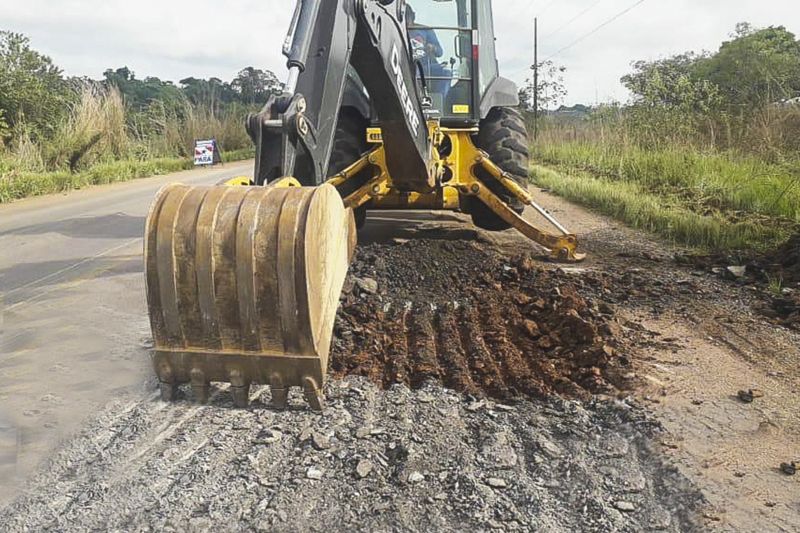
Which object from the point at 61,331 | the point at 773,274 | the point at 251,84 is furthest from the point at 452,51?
the point at 251,84

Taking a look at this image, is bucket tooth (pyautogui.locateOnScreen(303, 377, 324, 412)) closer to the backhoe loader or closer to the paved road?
the backhoe loader

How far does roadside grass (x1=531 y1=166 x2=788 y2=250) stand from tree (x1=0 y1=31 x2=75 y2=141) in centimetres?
1191

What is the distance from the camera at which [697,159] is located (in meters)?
11.3

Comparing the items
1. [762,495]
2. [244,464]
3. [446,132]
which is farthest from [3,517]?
[446,132]

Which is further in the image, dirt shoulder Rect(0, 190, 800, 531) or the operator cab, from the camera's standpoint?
the operator cab

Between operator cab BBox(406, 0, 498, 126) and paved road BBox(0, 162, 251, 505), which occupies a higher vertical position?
operator cab BBox(406, 0, 498, 126)

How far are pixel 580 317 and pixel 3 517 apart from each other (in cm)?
326

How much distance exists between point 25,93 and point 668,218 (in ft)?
47.2

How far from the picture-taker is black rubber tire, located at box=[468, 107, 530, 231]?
7.27 metres

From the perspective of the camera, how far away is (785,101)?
11.4 m

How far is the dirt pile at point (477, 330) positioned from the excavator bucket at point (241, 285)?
2.58ft

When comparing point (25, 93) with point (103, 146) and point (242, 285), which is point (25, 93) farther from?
point (242, 285)

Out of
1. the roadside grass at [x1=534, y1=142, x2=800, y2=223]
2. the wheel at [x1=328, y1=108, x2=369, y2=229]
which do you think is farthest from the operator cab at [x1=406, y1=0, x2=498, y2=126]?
the roadside grass at [x1=534, y1=142, x2=800, y2=223]

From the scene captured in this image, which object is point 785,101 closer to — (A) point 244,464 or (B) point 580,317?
(B) point 580,317
